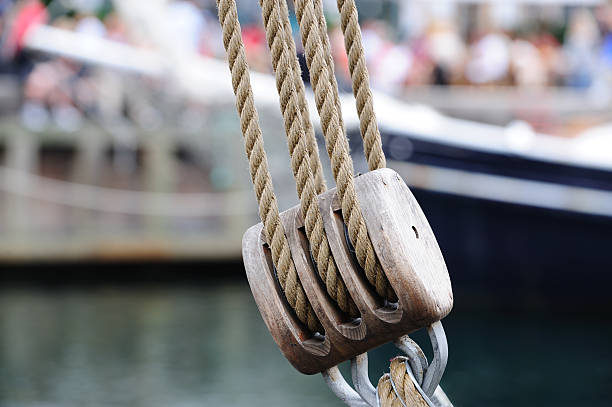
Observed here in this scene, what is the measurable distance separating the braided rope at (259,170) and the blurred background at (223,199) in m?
4.63

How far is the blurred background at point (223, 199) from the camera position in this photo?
731 centimetres

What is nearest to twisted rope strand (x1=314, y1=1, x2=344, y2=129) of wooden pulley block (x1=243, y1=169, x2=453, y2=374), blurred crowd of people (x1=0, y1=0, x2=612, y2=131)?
wooden pulley block (x1=243, y1=169, x2=453, y2=374)

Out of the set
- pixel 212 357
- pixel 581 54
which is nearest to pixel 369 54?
pixel 581 54

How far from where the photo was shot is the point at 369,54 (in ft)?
33.5

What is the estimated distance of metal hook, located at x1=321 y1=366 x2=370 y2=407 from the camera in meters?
1.95

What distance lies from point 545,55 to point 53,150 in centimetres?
496

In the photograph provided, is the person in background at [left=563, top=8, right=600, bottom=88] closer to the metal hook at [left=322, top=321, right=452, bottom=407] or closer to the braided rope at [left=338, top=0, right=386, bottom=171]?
the braided rope at [left=338, top=0, right=386, bottom=171]

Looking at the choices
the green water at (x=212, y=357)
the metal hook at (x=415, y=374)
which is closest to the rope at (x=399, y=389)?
the metal hook at (x=415, y=374)

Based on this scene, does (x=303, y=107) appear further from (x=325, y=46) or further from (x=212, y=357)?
(x=212, y=357)

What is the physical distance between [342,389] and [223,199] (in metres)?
8.93

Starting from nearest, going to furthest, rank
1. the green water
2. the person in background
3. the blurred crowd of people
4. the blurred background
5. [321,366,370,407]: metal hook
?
1. [321,366,370,407]: metal hook
2. the green water
3. the blurred background
4. the blurred crowd of people
5. the person in background

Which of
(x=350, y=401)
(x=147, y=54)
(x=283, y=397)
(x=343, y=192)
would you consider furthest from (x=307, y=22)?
(x=147, y=54)

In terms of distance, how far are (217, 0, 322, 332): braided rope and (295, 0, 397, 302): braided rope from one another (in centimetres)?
11

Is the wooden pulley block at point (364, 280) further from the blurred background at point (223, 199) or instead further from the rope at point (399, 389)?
the blurred background at point (223, 199)
